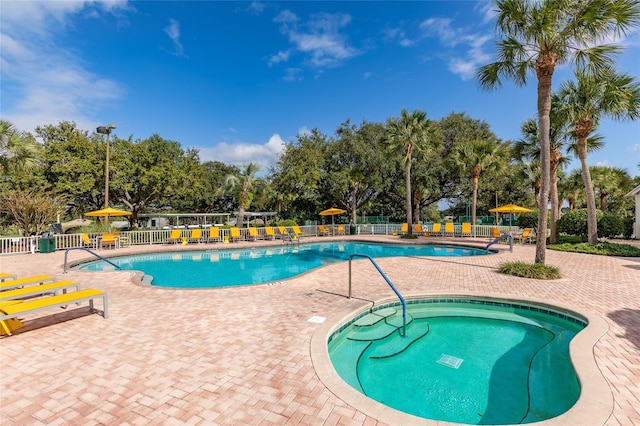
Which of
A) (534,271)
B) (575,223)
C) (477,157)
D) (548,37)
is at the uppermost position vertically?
(548,37)

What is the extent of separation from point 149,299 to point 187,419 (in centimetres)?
474

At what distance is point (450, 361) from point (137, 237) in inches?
715

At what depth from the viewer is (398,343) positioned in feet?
16.9

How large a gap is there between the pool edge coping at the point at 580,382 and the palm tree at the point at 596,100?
10.7 metres

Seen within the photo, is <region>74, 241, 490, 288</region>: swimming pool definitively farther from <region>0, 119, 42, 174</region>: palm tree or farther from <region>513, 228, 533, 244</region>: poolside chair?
<region>0, 119, 42, 174</region>: palm tree

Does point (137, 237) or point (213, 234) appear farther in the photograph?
point (213, 234)

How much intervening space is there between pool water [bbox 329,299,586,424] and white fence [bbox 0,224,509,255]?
50.5ft

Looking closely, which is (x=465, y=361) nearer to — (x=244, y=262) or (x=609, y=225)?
(x=244, y=262)

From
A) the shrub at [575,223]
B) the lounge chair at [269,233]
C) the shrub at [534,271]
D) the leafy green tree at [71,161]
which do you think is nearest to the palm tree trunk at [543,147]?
the shrub at [534,271]

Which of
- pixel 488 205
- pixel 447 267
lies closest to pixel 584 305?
pixel 447 267

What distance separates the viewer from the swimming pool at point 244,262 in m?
10.7

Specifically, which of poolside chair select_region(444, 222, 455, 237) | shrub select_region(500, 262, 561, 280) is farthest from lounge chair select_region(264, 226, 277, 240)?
shrub select_region(500, 262, 561, 280)

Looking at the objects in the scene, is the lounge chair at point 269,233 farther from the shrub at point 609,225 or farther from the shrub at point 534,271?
the shrub at point 609,225

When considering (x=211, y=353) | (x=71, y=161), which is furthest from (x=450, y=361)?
(x=71, y=161)
